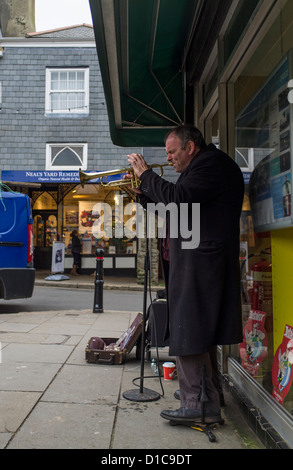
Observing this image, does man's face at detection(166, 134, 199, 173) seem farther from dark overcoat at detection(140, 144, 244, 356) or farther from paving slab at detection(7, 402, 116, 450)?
paving slab at detection(7, 402, 116, 450)

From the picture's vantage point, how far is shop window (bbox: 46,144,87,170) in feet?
53.7

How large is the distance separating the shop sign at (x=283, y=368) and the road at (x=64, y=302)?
665 centimetres

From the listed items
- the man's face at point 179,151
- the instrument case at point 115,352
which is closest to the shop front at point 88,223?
the instrument case at point 115,352

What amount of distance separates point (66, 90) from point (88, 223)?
5306 millimetres

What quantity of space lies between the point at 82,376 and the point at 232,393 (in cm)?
143

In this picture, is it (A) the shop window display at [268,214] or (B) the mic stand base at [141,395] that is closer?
(A) the shop window display at [268,214]

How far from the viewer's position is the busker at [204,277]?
2785 millimetres

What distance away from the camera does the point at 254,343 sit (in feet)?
11.5

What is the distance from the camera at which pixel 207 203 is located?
2.89 meters

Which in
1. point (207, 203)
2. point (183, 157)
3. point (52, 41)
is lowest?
point (207, 203)

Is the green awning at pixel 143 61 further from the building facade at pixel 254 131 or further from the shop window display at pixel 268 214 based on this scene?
the shop window display at pixel 268 214
